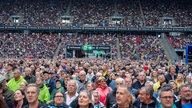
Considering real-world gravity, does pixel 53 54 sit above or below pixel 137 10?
below

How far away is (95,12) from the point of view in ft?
179

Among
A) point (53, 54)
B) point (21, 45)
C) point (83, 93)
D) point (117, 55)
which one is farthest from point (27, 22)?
point (83, 93)

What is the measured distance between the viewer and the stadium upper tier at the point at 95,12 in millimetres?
51188

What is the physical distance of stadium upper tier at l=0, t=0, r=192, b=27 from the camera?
51.2 m

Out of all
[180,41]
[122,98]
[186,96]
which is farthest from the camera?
[180,41]

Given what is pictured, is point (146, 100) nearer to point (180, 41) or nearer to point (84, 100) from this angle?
point (84, 100)

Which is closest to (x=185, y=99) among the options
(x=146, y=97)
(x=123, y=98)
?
(x=146, y=97)

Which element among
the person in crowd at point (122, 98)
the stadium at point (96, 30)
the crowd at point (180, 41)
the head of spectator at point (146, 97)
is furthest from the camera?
the crowd at point (180, 41)

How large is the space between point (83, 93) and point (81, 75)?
3597 mm

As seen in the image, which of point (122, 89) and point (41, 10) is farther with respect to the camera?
point (41, 10)

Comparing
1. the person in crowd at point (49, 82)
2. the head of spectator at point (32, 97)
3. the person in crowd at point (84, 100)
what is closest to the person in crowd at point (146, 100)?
the person in crowd at point (84, 100)

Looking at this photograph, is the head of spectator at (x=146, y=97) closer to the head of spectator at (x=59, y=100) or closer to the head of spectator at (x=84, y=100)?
the head of spectator at (x=84, y=100)

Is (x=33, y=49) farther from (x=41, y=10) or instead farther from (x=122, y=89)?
(x=122, y=89)

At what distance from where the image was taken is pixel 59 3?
57.1m
